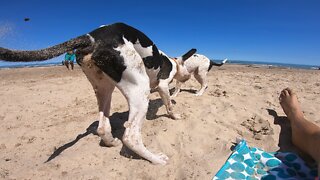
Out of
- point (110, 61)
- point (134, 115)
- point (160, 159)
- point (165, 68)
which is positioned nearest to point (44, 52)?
point (110, 61)

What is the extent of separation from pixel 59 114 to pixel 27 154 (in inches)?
72.8

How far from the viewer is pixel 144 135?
399 centimetres

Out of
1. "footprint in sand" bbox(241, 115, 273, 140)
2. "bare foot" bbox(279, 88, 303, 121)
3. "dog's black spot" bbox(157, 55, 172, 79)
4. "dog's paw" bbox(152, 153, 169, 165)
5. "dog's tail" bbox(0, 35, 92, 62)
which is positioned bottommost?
"dog's paw" bbox(152, 153, 169, 165)

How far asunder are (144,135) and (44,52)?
6.25ft

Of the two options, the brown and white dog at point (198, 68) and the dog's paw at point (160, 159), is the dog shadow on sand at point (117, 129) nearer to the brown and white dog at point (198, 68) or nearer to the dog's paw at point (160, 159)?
the dog's paw at point (160, 159)

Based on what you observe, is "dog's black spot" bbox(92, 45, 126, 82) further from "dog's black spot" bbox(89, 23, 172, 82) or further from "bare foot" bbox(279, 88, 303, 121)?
"bare foot" bbox(279, 88, 303, 121)

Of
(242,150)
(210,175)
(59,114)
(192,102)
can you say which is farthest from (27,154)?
(192,102)

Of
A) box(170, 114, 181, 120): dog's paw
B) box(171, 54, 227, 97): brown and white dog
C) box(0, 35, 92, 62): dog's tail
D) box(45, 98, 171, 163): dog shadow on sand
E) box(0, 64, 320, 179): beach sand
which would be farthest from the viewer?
box(171, 54, 227, 97): brown and white dog

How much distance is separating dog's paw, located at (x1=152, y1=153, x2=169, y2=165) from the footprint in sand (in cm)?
149

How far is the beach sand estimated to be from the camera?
3062mm

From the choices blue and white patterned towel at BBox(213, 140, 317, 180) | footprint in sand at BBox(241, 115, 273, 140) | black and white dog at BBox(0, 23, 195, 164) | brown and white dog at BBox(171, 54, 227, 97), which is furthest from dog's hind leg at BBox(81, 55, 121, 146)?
brown and white dog at BBox(171, 54, 227, 97)

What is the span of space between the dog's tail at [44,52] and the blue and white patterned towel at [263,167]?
88.0 inches

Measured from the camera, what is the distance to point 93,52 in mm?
3146

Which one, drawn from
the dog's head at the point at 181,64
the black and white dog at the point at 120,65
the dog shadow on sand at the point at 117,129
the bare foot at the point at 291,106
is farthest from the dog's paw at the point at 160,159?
the dog's head at the point at 181,64
